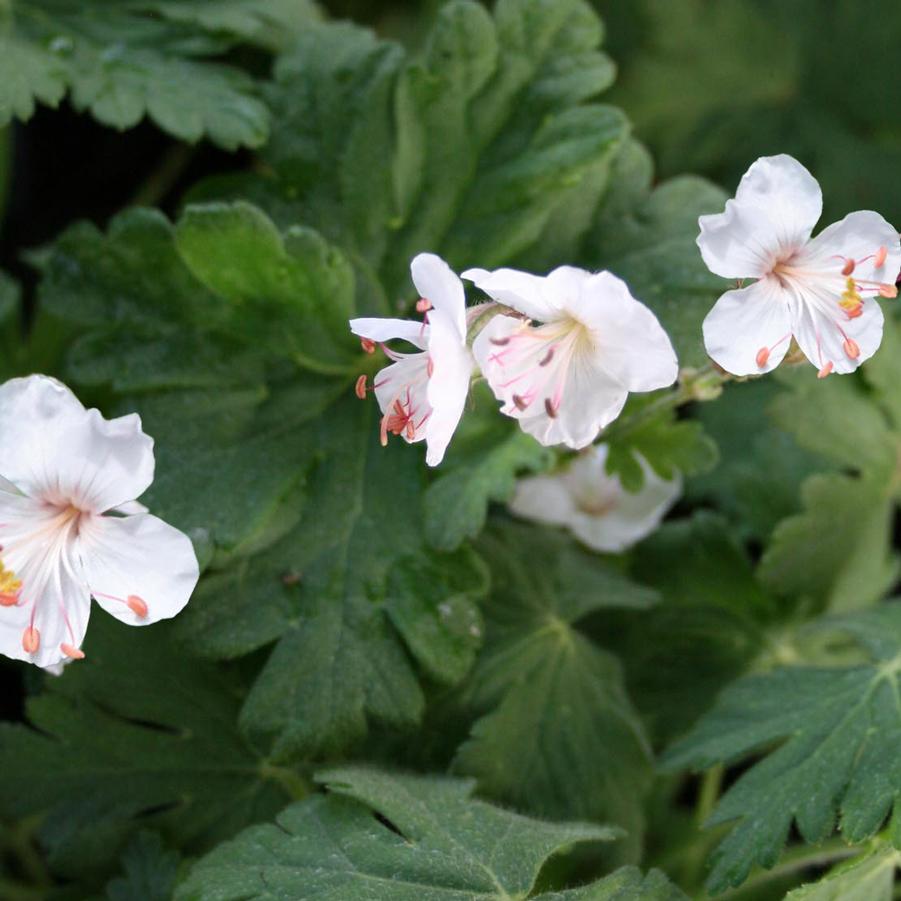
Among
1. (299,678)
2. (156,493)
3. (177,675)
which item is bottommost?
(177,675)

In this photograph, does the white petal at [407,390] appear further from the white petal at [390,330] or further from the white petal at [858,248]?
the white petal at [858,248]

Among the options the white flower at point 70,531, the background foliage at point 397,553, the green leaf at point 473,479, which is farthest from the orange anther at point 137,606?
the green leaf at point 473,479

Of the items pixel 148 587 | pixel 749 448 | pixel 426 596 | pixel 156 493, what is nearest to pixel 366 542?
pixel 426 596

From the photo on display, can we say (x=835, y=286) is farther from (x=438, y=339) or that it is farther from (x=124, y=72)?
(x=124, y=72)

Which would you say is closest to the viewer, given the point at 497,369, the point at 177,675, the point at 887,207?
the point at 497,369

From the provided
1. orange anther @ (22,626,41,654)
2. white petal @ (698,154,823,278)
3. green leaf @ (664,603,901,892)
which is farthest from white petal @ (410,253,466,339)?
green leaf @ (664,603,901,892)

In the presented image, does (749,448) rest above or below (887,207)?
below

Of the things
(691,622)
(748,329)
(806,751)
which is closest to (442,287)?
(748,329)

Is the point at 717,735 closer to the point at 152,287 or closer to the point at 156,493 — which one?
the point at 156,493
